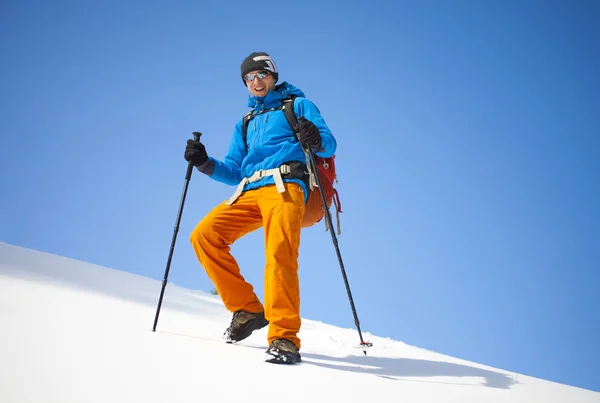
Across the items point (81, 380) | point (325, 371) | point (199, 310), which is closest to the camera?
point (81, 380)

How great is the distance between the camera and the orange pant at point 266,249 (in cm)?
385

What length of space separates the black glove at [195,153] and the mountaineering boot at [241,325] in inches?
61.3

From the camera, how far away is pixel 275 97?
4.78m

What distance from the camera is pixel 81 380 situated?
7.86 feet

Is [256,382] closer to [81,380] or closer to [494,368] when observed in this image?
[81,380]

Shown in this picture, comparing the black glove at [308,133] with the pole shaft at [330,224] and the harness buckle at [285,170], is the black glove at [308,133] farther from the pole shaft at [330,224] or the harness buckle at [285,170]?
the harness buckle at [285,170]

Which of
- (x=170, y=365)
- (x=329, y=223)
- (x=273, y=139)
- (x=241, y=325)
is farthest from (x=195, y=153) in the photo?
(x=170, y=365)

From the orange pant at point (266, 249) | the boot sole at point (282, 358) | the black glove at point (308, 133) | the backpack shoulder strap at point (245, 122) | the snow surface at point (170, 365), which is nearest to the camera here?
the snow surface at point (170, 365)

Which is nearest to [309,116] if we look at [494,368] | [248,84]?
[248,84]

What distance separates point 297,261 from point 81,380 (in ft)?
6.80

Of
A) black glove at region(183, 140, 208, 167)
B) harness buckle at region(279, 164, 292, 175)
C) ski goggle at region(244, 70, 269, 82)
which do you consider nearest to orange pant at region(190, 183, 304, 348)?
harness buckle at region(279, 164, 292, 175)

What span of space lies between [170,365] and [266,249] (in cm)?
143

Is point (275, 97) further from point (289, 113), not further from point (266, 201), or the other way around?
point (266, 201)

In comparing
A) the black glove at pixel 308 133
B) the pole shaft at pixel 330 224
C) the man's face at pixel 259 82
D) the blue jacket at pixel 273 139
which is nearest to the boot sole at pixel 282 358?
the pole shaft at pixel 330 224
